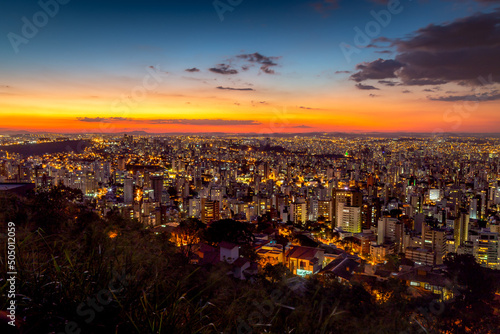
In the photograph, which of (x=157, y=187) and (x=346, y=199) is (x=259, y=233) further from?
(x=157, y=187)

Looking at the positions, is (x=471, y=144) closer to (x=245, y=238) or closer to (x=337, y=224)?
(x=337, y=224)

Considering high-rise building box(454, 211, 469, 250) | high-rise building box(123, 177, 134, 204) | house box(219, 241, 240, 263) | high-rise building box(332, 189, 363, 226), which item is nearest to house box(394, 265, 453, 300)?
house box(219, 241, 240, 263)

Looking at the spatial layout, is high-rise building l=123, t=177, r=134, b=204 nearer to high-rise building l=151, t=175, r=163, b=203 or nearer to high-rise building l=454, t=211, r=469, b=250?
high-rise building l=151, t=175, r=163, b=203

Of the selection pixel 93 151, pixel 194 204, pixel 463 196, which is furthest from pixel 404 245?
pixel 93 151

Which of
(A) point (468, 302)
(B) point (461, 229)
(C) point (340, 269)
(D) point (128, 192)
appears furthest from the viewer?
(D) point (128, 192)

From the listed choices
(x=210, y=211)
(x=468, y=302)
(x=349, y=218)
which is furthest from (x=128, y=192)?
(x=468, y=302)

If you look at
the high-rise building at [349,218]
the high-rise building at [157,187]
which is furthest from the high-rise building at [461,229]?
the high-rise building at [157,187]
